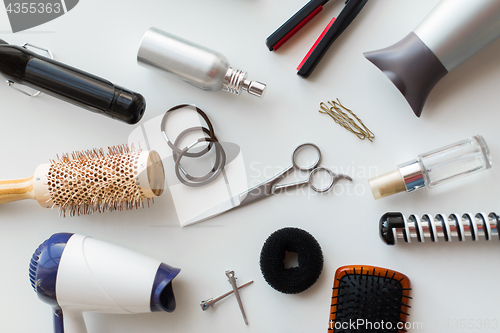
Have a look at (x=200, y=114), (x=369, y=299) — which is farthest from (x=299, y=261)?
(x=200, y=114)

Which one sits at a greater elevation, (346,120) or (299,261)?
(346,120)

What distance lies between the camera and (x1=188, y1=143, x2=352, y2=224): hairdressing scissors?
0.71 m

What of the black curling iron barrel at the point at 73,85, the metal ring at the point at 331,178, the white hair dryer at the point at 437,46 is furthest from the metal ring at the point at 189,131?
the white hair dryer at the point at 437,46

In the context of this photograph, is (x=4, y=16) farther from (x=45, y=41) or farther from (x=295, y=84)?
(x=295, y=84)

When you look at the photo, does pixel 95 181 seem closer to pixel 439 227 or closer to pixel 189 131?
pixel 189 131

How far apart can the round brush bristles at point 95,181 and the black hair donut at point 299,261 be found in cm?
27

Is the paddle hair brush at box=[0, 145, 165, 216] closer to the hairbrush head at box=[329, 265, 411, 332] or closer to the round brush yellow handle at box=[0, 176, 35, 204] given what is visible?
the round brush yellow handle at box=[0, 176, 35, 204]

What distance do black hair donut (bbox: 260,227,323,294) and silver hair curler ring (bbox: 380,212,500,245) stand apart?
0.14 meters

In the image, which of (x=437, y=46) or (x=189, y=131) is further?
(x=189, y=131)

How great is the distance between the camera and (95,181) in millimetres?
646

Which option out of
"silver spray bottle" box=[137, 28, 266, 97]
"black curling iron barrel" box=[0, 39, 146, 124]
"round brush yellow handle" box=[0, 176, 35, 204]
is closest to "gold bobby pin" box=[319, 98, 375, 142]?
"silver spray bottle" box=[137, 28, 266, 97]

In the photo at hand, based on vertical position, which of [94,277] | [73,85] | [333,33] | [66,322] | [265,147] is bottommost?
[66,322]

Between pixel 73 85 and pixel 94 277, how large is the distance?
355mm

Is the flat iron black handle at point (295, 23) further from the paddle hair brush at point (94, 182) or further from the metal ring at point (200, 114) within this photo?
the paddle hair brush at point (94, 182)
